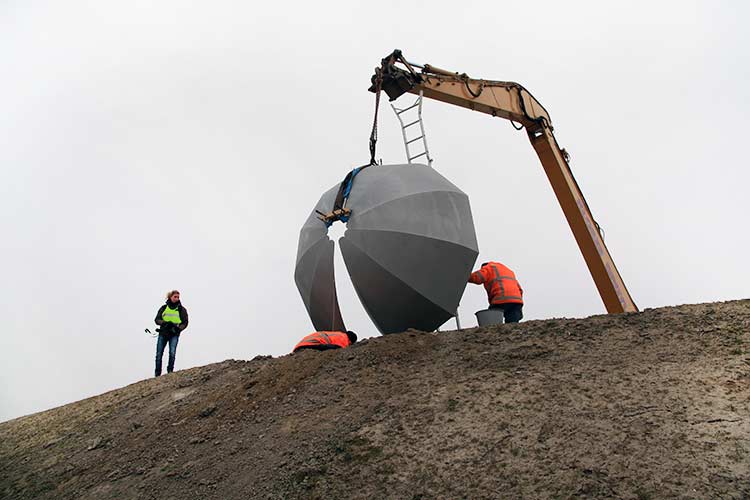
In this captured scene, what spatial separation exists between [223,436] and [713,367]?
16.5 ft

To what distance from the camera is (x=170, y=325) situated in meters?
10.9

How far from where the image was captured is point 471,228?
8.55 m

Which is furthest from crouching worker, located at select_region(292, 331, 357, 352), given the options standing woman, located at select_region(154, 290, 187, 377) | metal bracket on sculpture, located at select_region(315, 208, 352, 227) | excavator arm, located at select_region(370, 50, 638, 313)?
excavator arm, located at select_region(370, 50, 638, 313)

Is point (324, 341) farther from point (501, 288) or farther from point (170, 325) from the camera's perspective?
point (170, 325)

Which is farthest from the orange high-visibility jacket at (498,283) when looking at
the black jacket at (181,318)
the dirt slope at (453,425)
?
the black jacket at (181,318)

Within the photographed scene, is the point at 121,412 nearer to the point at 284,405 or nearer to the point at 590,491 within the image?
the point at 284,405

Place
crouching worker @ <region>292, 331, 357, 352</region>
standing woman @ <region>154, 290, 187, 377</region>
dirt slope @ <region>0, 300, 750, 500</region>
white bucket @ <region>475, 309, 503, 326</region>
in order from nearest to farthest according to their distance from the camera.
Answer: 1. dirt slope @ <region>0, 300, 750, 500</region>
2. crouching worker @ <region>292, 331, 357, 352</region>
3. white bucket @ <region>475, 309, 503, 326</region>
4. standing woman @ <region>154, 290, 187, 377</region>

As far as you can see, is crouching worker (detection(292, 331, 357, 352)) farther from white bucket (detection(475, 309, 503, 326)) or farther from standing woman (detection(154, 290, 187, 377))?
standing woman (detection(154, 290, 187, 377))

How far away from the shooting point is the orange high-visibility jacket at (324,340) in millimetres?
8461

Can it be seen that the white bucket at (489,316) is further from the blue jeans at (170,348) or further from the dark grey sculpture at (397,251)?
the blue jeans at (170,348)

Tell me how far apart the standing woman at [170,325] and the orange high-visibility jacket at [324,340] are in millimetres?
3536

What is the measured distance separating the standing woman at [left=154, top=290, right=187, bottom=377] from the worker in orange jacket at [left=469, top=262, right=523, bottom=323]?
17.8 ft

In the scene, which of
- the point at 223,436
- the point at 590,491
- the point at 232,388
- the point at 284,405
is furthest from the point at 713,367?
the point at 232,388

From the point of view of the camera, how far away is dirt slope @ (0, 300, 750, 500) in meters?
4.66
